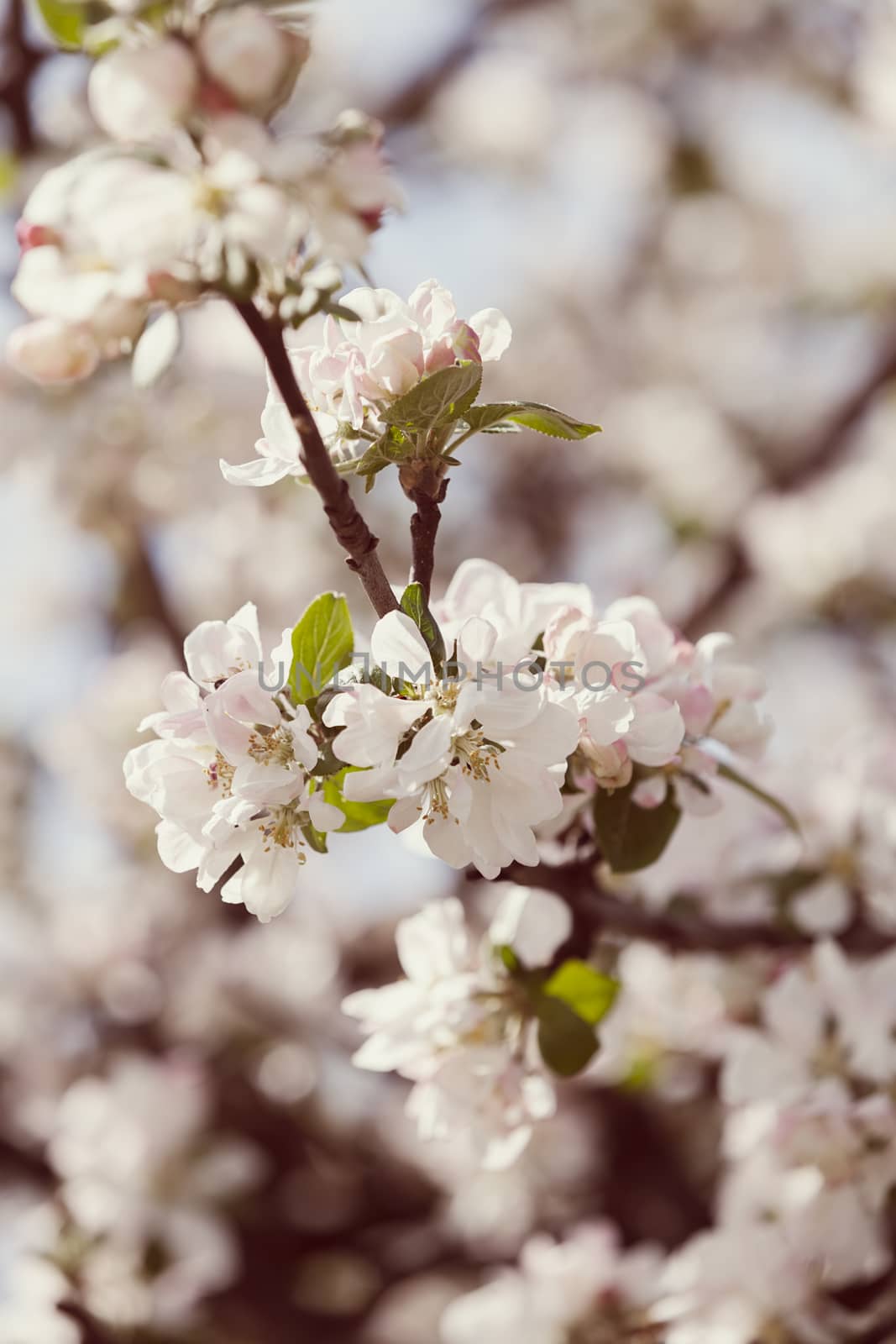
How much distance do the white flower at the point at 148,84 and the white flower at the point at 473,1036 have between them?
2.35ft

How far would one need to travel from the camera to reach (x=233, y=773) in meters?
0.83

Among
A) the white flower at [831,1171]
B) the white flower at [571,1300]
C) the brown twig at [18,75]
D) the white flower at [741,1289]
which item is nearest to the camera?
the white flower at [831,1171]

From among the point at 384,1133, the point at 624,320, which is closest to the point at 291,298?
the point at 384,1133

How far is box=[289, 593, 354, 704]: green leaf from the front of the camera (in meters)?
0.82

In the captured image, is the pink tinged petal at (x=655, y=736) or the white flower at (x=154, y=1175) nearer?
the pink tinged petal at (x=655, y=736)

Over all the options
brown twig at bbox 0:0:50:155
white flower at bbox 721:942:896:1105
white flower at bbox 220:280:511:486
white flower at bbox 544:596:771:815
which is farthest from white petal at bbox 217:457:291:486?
brown twig at bbox 0:0:50:155

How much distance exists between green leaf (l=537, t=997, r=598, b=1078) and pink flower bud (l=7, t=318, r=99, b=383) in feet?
2.29

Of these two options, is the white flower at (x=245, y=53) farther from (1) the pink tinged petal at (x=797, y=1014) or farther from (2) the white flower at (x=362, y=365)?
(1) the pink tinged petal at (x=797, y=1014)

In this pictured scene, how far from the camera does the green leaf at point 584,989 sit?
3.63 ft

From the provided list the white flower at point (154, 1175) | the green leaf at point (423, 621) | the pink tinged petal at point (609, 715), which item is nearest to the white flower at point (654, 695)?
the pink tinged petal at point (609, 715)

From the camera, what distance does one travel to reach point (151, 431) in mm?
2680

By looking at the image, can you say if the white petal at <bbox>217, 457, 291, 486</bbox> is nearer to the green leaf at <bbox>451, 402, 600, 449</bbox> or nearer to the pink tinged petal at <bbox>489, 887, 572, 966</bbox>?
the green leaf at <bbox>451, 402, 600, 449</bbox>

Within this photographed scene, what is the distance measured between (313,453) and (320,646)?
0.15 meters

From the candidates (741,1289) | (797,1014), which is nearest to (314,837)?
(797,1014)
